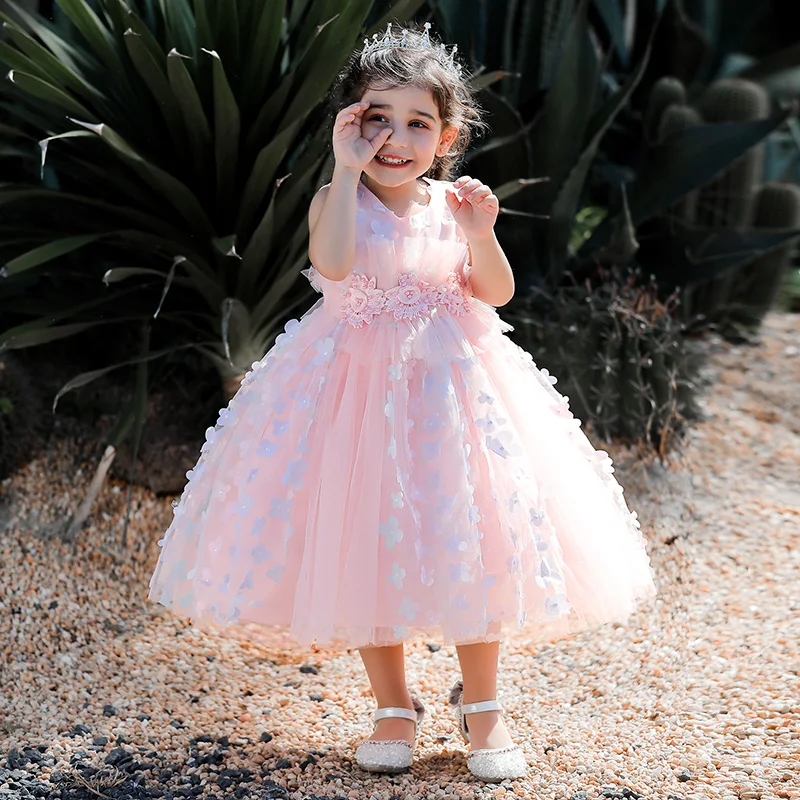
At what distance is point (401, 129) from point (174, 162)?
1.33 metres

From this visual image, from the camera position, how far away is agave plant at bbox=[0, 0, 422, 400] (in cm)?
308

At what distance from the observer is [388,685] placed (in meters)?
2.40

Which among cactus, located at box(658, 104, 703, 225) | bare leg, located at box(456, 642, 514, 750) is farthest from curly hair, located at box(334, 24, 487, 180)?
cactus, located at box(658, 104, 703, 225)

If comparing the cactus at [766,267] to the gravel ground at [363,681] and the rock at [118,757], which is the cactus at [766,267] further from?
the rock at [118,757]

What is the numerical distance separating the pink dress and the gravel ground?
376 millimetres

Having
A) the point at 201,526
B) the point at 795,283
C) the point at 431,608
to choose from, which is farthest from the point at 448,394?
the point at 795,283

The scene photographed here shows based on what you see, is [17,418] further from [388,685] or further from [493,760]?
[493,760]

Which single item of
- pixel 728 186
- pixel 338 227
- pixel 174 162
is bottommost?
pixel 728 186

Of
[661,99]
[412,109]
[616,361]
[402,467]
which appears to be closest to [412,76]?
[412,109]

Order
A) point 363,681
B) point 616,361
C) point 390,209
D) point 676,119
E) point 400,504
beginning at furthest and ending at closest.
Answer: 1. point 676,119
2. point 616,361
3. point 363,681
4. point 390,209
5. point 400,504

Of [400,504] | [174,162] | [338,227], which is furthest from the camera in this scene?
[174,162]

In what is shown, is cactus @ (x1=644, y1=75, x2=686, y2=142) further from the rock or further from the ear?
the rock

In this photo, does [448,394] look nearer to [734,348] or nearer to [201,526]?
[201,526]

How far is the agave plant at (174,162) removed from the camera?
121 inches
